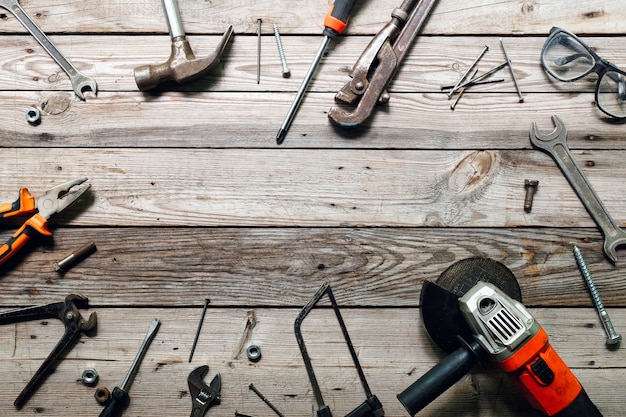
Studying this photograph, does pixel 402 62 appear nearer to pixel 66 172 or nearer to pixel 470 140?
pixel 470 140

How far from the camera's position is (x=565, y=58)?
4.69 ft

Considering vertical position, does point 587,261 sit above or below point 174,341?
above

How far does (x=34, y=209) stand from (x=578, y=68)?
1.36 metres

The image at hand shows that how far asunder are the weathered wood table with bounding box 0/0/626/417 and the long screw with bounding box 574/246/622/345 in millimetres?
A: 18

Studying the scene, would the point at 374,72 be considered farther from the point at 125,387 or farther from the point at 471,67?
the point at 125,387

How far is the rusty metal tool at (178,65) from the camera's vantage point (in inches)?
53.3

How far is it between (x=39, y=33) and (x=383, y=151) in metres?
0.89

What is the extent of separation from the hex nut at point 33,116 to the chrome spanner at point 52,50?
4.1 inches

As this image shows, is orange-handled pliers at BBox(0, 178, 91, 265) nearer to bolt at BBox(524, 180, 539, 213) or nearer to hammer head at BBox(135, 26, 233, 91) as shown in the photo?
hammer head at BBox(135, 26, 233, 91)

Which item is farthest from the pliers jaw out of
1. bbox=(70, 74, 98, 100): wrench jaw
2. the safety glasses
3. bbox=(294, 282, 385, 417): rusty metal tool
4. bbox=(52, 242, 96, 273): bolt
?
the safety glasses

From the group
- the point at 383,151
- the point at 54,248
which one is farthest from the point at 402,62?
the point at 54,248

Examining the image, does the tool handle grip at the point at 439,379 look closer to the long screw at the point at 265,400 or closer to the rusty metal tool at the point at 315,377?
the rusty metal tool at the point at 315,377

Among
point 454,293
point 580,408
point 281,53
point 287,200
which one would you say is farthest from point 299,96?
point 580,408

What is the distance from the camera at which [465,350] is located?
1246 mm
